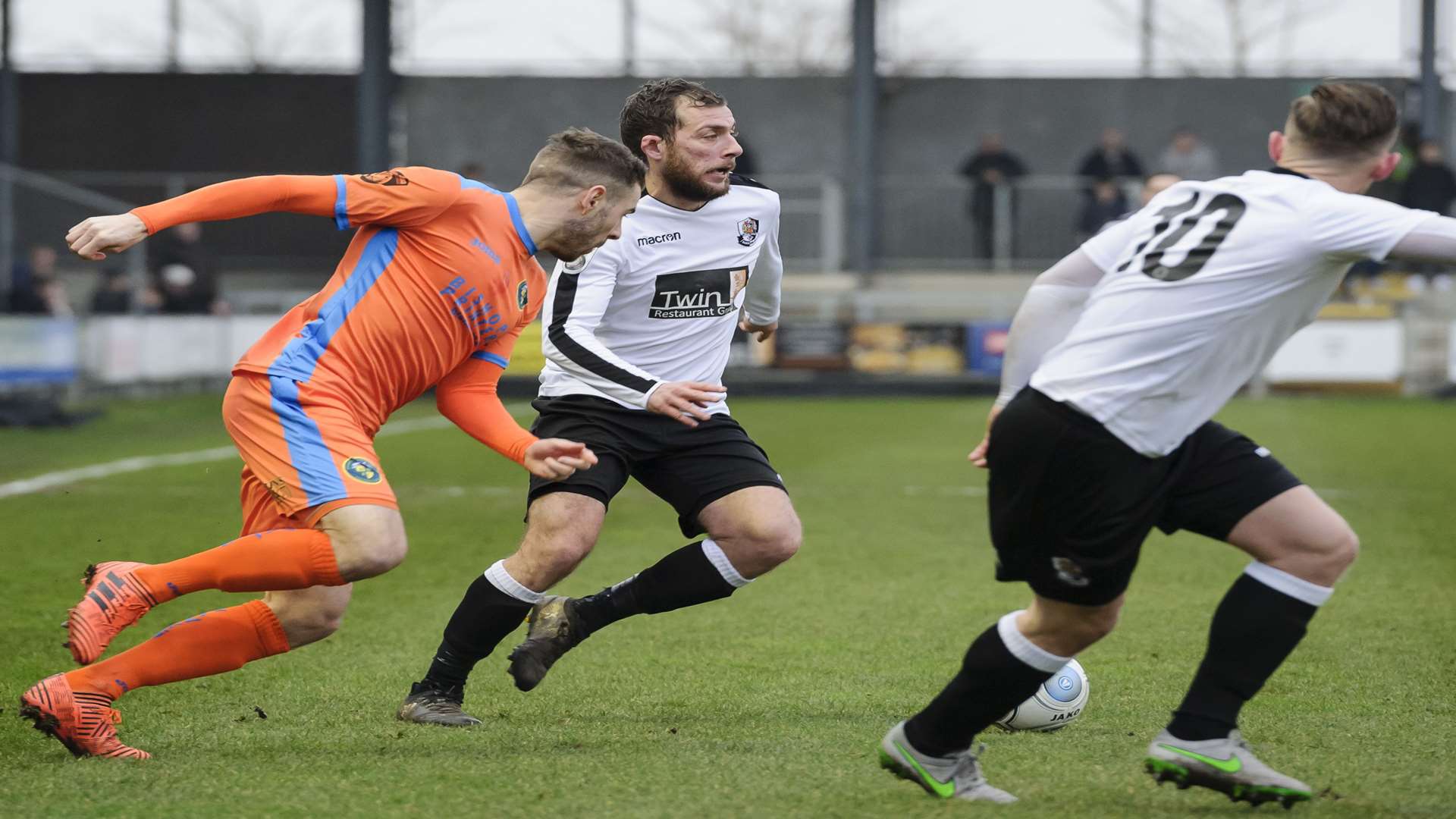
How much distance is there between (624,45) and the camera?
103ft

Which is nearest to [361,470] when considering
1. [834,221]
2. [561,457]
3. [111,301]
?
[561,457]

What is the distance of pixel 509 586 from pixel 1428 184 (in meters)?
19.7

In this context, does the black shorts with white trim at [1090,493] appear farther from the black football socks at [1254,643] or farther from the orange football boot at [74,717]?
the orange football boot at [74,717]

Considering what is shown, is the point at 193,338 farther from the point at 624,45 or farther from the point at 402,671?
the point at 402,671

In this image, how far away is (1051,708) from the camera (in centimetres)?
458

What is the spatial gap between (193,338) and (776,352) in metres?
6.96

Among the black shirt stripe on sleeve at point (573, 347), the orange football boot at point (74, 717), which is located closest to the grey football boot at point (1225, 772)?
the black shirt stripe on sleeve at point (573, 347)

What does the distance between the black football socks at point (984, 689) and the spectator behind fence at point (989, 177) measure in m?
20.7

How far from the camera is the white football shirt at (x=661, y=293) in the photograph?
4.85 metres

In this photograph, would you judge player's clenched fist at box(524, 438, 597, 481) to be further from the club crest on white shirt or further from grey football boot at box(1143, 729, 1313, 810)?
grey football boot at box(1143, 729, 1313, 810)

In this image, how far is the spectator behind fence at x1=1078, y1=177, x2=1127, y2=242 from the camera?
2262cm

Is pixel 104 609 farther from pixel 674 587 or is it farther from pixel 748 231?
pixel 748 231

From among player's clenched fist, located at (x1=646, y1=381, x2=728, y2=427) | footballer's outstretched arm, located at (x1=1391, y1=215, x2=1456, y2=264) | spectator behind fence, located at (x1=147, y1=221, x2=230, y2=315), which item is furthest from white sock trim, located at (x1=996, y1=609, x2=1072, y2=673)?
spectator behind fence, located at (x1=147, y1=221, x2=230, y2=315)

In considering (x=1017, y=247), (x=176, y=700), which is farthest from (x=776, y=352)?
(x=176, y=700)
